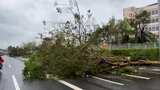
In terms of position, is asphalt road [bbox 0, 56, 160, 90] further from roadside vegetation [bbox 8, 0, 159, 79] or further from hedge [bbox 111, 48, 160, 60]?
hedge [bbox 111, 48, 160, 60]

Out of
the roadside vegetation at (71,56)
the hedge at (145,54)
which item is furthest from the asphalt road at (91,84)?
the hedge at (145,54)

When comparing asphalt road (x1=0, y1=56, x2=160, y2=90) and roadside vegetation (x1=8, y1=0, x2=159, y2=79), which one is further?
roadside vegetation (x1=8, y1=0, x2=159, y2=79)

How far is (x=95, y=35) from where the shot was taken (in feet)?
94.8

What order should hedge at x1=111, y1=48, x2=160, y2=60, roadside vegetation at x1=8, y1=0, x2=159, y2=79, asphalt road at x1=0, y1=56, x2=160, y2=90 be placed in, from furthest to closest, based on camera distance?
hedge at x1=111, y1=48, x2=160, y2=60 < roadside vegetation at x1=8, y1=0, x2=159, y2=79 < asphalt road at x1=0, y1=56, x2=160, y2=90

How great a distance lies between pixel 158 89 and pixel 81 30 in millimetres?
13034

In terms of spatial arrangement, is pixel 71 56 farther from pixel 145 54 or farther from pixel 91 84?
pixel 145 54

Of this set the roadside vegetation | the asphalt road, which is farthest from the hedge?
the asphalt road

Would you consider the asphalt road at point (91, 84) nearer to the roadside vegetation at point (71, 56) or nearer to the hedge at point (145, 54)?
the roadside vegetation at point (71, 56)

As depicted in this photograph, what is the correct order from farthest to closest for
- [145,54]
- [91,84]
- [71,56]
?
[145,54]
[71,56]
[91,84]

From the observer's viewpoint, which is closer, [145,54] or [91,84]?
[91,84]

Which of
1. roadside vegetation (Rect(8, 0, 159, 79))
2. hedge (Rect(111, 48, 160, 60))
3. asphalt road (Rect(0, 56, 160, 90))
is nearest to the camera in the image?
asphalt road (Rect(0, 56, 160, 90))

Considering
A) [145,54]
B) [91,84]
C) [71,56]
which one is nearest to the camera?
[91,84]

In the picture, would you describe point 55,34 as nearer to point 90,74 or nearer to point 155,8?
point 90,74

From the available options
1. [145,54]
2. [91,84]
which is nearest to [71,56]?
[91,84]
